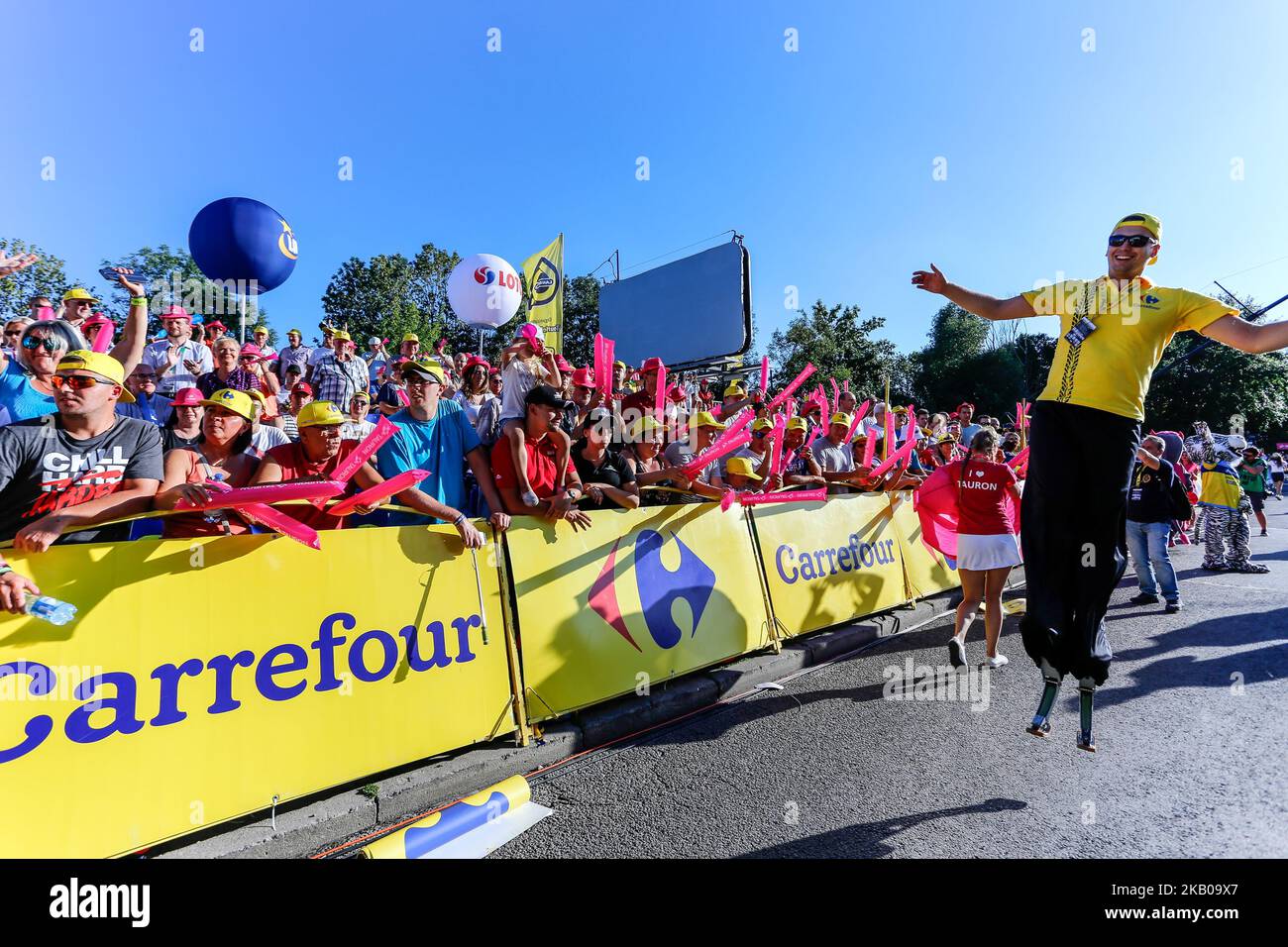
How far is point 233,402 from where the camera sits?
3.44 meters

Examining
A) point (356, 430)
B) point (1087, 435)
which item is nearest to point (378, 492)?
point (356, 430)

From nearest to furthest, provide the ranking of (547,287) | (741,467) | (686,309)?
(741,467) → (547,287) → (686,309)

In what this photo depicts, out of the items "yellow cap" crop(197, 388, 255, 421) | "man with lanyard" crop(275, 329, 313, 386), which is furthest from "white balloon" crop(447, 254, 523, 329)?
"yellow cap" crop(197, 388, 255, 421)

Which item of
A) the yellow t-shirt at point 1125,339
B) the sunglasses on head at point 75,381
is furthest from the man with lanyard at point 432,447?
the yellow t-shirt at point 1125,339

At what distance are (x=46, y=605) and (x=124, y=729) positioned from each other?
537 millimetres

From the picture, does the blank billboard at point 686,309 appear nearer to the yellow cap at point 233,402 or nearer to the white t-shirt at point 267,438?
the white t-shirt at point 267,438

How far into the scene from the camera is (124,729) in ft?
7.64

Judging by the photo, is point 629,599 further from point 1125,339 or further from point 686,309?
point 686,309

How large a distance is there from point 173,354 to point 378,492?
584 cm

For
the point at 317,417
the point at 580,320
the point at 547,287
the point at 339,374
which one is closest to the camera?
the point at 317,417

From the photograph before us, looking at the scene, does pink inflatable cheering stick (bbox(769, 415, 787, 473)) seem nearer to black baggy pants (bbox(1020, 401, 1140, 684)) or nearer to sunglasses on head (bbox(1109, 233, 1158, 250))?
black baggy pants (bbox(1020, 401, 1140, 684))
